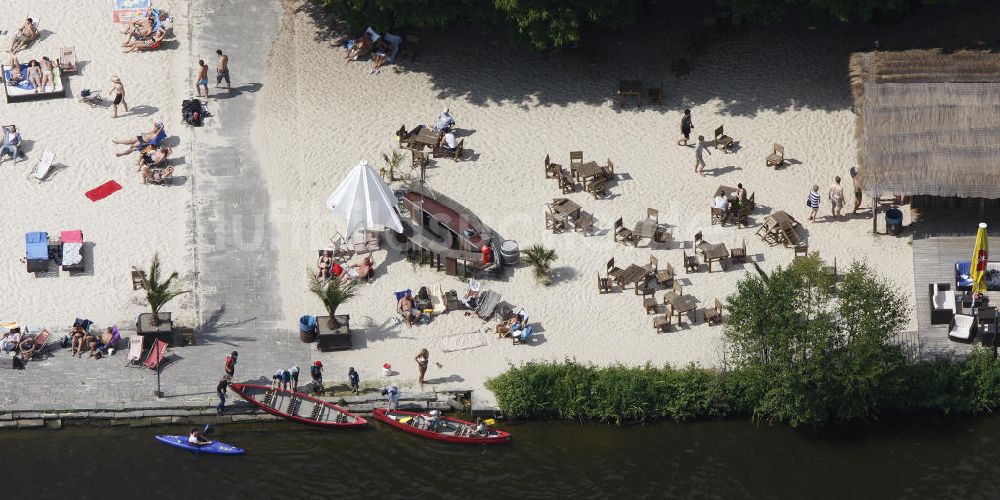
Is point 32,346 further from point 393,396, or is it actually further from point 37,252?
point 393,396

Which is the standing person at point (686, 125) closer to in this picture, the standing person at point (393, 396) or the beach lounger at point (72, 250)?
the standing person at point (393, 396)

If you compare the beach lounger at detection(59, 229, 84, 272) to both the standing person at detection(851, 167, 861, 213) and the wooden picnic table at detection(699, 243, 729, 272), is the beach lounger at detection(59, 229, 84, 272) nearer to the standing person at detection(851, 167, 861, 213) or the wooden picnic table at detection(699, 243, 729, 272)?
the wooden picnic table at detection(699, 243, 729, 272)

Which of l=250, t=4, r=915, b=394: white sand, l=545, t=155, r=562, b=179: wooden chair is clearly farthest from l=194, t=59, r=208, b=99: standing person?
l=545, t=155, r=562, b=179: wooden chair

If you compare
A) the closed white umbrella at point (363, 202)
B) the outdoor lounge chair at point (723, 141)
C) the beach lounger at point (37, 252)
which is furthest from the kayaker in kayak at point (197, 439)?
the outdoor lounge chair at point (723, 141)

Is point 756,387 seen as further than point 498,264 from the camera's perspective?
No

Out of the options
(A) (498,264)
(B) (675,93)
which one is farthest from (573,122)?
(A) (498,264)

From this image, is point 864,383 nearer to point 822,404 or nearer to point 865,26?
point 822,404
